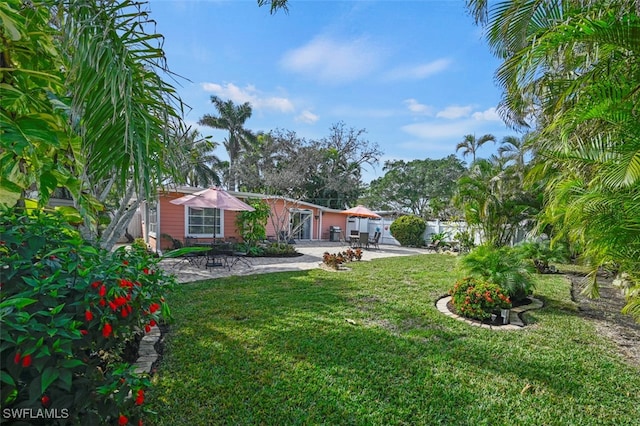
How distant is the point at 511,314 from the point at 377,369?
3.52 meters

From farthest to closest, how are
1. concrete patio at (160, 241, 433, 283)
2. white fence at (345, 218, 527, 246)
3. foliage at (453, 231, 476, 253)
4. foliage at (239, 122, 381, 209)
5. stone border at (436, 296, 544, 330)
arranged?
foliage at (239, 122, 381, 209)
white fence at (345, 218, 527, 246)
foliage at (453, 231, 476, 253)
concrete patio at (160, 241, 433, 283)
stone border at (436, 296, 544, 330)

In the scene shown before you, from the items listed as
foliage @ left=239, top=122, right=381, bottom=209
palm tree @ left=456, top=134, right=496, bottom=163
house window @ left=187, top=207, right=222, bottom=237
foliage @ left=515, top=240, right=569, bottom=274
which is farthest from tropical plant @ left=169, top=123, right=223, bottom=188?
palm tree @ left=456, top=134, right=496, bottom=163

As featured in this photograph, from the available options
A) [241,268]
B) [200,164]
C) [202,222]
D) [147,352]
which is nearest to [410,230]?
[202,222]

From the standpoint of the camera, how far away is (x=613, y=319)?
5.41 metres

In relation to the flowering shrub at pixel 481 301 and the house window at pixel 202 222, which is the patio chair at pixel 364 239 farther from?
the flowering shrub at pixel 481 301

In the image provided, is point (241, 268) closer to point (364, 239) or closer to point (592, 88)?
point (364, 239)

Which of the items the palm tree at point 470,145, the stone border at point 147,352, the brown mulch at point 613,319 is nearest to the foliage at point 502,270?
the brown mulch at point 613,319

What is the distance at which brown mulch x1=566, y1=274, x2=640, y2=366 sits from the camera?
13.9 feet

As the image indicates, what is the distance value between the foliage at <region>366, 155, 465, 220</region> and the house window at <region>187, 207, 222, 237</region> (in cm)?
2229

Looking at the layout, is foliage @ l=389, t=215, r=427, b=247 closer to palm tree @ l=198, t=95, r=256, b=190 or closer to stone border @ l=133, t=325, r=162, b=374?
palm tree @ l=198, t=95, r=256, b=190

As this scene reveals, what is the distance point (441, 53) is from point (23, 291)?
7.42 m

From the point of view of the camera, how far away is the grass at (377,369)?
8.43 feet

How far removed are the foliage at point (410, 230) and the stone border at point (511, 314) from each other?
1279 centimetres

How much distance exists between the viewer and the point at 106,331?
151cm
